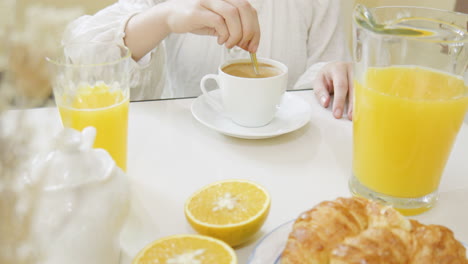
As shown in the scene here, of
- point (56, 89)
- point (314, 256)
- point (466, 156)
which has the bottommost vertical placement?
point (466, 156)

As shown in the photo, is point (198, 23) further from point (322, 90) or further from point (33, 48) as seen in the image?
point (33, 48)

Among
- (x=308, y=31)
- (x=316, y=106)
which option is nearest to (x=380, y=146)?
(x=316, y=106)

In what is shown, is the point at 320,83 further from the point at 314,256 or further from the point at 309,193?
the point at 314,256

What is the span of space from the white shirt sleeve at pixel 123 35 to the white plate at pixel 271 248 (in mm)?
663

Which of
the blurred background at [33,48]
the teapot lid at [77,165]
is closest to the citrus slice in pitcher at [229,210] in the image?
the teapot lid at [77,165]

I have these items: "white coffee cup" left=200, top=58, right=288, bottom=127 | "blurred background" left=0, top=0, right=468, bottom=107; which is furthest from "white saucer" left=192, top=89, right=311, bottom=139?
"blurred background" left=0, top=0, right=468, bottom=107

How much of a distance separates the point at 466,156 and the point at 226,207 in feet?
1.70

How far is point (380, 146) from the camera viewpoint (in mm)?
676

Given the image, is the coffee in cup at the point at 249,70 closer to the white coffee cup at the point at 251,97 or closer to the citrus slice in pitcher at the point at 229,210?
the white coffee cup at the point at 251,97

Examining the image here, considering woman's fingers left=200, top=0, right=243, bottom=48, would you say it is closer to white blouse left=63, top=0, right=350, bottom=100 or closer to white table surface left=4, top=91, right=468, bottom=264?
white table surface left=4, top=91, right=468, bottom=264

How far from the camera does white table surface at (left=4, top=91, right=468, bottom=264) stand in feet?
2.15

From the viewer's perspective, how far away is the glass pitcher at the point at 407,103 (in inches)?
24.5

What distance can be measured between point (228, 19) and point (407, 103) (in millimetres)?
470

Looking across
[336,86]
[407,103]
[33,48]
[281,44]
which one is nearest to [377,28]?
[407,103]
